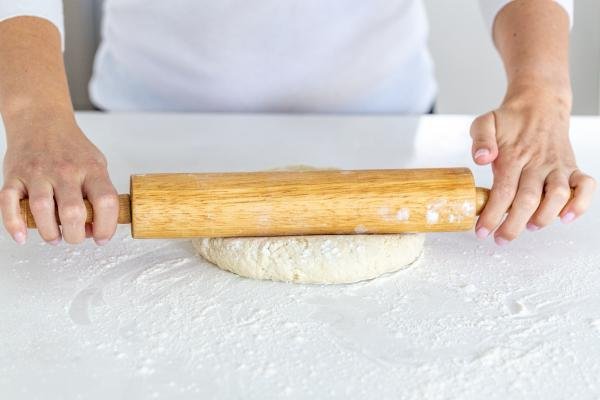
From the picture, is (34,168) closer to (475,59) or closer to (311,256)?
(311,256)

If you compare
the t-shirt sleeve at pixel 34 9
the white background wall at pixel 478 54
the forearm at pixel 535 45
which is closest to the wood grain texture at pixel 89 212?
the t-shirt sleeve at pixel 34 9

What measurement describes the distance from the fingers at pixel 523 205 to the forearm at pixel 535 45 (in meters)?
0.17

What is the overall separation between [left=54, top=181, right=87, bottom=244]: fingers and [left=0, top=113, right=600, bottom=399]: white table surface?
7cm

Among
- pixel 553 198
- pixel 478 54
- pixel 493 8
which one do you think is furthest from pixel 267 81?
pixel 478 54

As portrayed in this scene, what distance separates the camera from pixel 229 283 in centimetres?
94

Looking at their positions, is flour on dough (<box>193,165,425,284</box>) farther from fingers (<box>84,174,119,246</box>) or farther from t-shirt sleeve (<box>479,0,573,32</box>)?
t-shirt sleeve (<box>479,0,573,32</box>)

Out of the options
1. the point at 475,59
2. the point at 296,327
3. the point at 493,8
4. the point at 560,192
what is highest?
the point at 493,8

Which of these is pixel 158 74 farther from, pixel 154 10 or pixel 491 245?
pixel 491 245

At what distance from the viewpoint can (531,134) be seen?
3.40ft

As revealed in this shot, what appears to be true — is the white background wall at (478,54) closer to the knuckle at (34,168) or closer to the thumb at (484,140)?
the thumb at (484,140)

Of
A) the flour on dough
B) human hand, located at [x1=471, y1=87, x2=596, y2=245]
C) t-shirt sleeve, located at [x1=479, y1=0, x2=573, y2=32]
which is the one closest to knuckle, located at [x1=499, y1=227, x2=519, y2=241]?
human hand, located at [x1=471, y1=87, x2=596, y2=245]

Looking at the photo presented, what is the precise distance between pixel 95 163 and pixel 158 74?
1.71ft

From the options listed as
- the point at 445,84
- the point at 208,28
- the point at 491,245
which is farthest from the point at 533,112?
the point at 445,84

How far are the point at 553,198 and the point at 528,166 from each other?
2.3 inches
